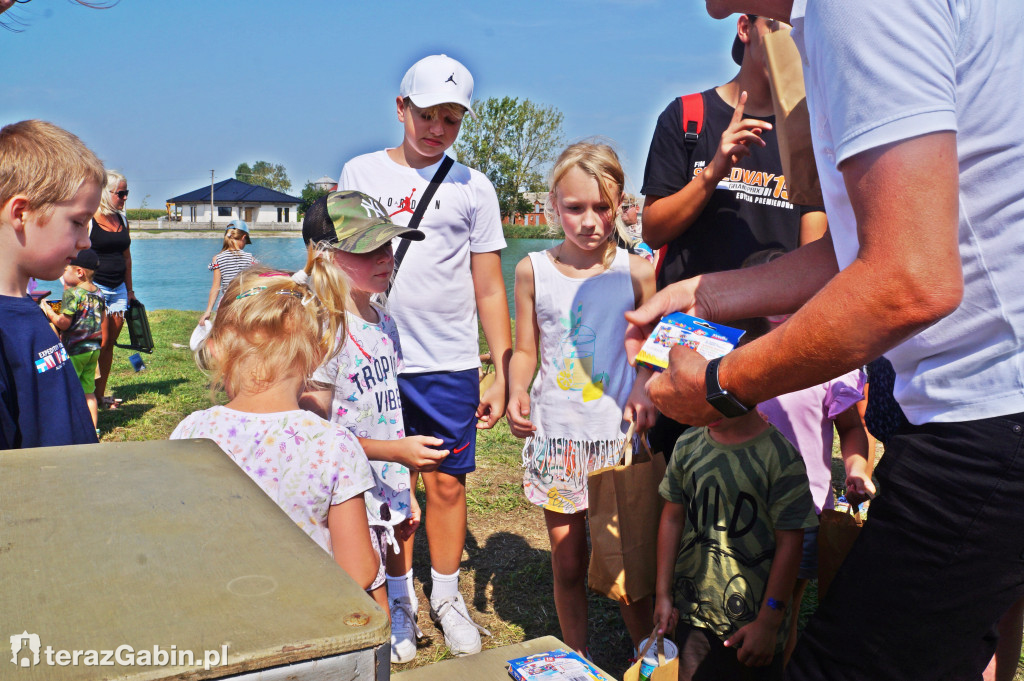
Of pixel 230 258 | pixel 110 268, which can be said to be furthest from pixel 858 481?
pixel 230 258

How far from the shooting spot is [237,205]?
79.8m

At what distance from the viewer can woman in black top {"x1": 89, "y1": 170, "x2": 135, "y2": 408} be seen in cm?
660

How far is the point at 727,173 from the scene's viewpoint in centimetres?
243

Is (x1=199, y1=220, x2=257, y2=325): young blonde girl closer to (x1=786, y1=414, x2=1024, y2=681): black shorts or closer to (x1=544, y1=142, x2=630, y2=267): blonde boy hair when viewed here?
(x1=544, y1=142, x2=630, y2=267): blonde boy hair

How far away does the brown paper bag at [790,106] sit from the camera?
185 cm

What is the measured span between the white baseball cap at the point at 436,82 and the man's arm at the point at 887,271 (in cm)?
207

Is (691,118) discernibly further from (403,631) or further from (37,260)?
(403,631)

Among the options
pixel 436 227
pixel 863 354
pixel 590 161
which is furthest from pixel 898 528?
pixel 436 227

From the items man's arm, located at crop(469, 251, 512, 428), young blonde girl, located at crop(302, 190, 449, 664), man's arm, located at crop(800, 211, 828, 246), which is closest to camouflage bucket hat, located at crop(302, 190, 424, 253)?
young blonde girl, located at crop(302, 190, 449, 664)

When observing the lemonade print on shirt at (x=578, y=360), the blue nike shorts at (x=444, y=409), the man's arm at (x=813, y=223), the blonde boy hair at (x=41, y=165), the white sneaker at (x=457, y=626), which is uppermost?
the blonde boy hair at (x=41, y=165)

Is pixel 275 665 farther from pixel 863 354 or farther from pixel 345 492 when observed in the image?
pixel 345 492

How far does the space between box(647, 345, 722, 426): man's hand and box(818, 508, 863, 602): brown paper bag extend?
0.79m

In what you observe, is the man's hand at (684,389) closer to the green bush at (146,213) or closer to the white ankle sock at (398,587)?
the white ankle sock at (398,587)

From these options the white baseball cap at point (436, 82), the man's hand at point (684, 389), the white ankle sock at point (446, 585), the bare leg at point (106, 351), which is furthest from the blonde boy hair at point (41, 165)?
the bare leg at point (106, 351)
